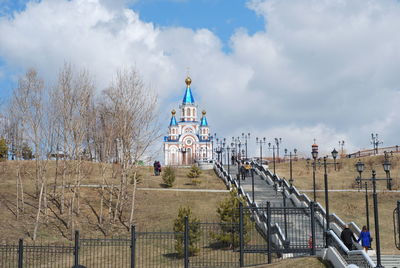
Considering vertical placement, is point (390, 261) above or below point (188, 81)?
below

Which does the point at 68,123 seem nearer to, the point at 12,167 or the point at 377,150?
the point at 12,167

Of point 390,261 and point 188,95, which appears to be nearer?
point 390,261

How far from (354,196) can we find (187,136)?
60.3m

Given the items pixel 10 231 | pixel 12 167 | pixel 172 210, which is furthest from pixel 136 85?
pixel 12 167

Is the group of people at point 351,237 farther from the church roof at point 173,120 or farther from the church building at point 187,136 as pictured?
the church roof at point 173,120

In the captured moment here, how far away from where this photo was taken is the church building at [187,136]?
93.6 metres

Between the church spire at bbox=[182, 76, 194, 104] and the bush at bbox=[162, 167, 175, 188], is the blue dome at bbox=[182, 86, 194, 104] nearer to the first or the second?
the church spire at bbox=[182, 76, 194, 104]

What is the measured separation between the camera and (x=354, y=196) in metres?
36.3

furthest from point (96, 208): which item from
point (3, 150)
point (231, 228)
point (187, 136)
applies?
point (187, 136)

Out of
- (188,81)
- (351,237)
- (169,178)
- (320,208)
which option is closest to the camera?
(351,237)

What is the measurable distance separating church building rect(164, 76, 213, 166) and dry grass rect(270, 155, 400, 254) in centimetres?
3805

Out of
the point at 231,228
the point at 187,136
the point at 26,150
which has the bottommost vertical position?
the point at 231,228

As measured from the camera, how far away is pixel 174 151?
94.6 m

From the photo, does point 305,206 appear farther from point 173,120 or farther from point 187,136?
point 173,120
